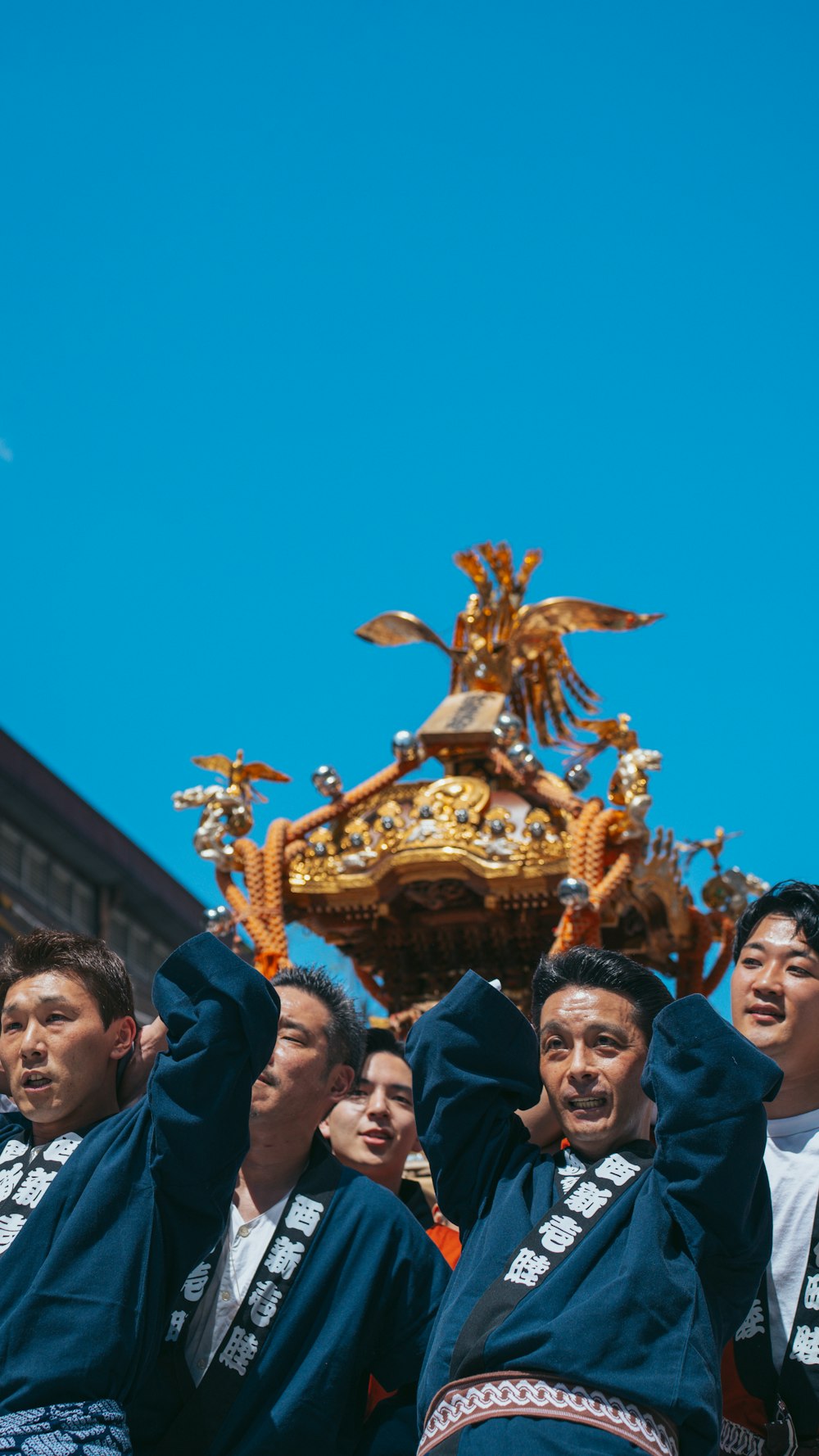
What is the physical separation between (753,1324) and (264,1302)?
868mm

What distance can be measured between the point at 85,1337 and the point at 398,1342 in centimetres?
78

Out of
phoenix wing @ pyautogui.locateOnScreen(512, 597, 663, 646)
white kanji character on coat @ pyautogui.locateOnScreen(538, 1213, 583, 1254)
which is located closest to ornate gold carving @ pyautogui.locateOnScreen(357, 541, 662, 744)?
phoenix wing @ pyautogui.locateOnScreen(512, 597, 663, 646)

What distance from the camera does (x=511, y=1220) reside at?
251cm

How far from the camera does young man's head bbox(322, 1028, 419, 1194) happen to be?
408cm

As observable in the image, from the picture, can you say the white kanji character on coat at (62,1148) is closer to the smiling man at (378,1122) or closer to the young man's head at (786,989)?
the young man's head at (786,989)

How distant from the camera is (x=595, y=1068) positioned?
8.56 ft

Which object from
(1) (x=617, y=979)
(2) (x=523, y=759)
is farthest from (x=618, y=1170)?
(2) (x=523, y=759)

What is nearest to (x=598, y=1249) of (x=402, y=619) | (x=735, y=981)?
(x=735, y=981)

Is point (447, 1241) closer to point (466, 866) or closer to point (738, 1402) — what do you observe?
point (738, 1402)

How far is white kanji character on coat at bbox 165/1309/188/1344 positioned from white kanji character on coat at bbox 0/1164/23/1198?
0.42 metres

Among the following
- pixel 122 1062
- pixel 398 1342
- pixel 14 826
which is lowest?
pixel 398 1342

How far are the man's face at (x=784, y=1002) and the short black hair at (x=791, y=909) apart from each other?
2 cm

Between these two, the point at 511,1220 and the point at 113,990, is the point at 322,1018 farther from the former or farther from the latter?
the point at 511,1220

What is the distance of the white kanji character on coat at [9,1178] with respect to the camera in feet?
8.73
